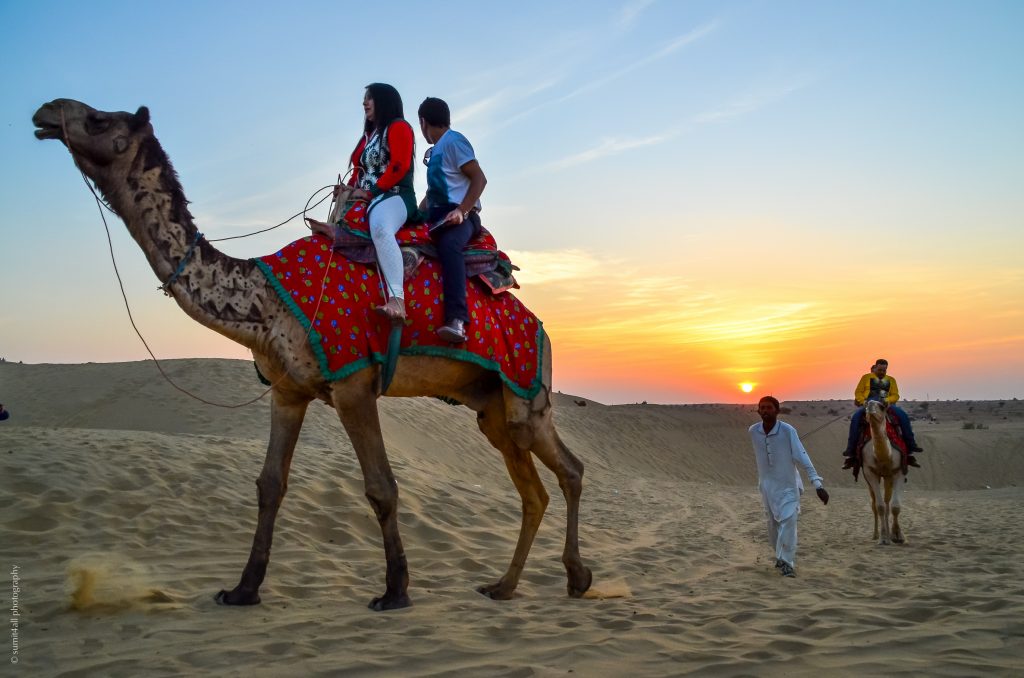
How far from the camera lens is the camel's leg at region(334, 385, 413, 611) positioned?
5922 millimetres

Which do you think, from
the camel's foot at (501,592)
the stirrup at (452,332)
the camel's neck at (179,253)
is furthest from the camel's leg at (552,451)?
the camel's neck at (179,253)

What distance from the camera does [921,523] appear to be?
1571 cm

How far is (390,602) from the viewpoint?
234 inches

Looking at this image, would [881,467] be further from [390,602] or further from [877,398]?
[390,602]

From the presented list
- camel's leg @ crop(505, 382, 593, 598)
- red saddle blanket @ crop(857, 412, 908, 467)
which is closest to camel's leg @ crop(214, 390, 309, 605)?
camel's leg @ crop(505, 382, 593, 598)

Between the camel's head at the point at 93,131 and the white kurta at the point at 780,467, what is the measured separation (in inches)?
275

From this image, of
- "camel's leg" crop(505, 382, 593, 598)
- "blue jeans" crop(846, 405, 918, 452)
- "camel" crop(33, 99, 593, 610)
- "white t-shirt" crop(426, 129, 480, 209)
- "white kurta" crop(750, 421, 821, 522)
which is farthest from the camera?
"blue jeans" crop(846, 405, 918, 452)

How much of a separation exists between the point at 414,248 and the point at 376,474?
1.68m

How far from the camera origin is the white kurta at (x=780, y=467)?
375 inches

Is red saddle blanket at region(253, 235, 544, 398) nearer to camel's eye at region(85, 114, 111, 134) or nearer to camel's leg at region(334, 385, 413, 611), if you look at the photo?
camel's leg at region(334, 385, 413, 611)

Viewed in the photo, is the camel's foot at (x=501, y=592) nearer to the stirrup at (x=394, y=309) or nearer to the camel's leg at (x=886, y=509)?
the stirrup at (x=394, y=309)

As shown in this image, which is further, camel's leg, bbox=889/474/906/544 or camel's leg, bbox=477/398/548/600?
camel's leg, bbox=889/474/906/544

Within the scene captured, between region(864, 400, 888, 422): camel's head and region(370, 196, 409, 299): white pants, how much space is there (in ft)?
30.8

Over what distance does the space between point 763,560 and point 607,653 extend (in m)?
6.53
